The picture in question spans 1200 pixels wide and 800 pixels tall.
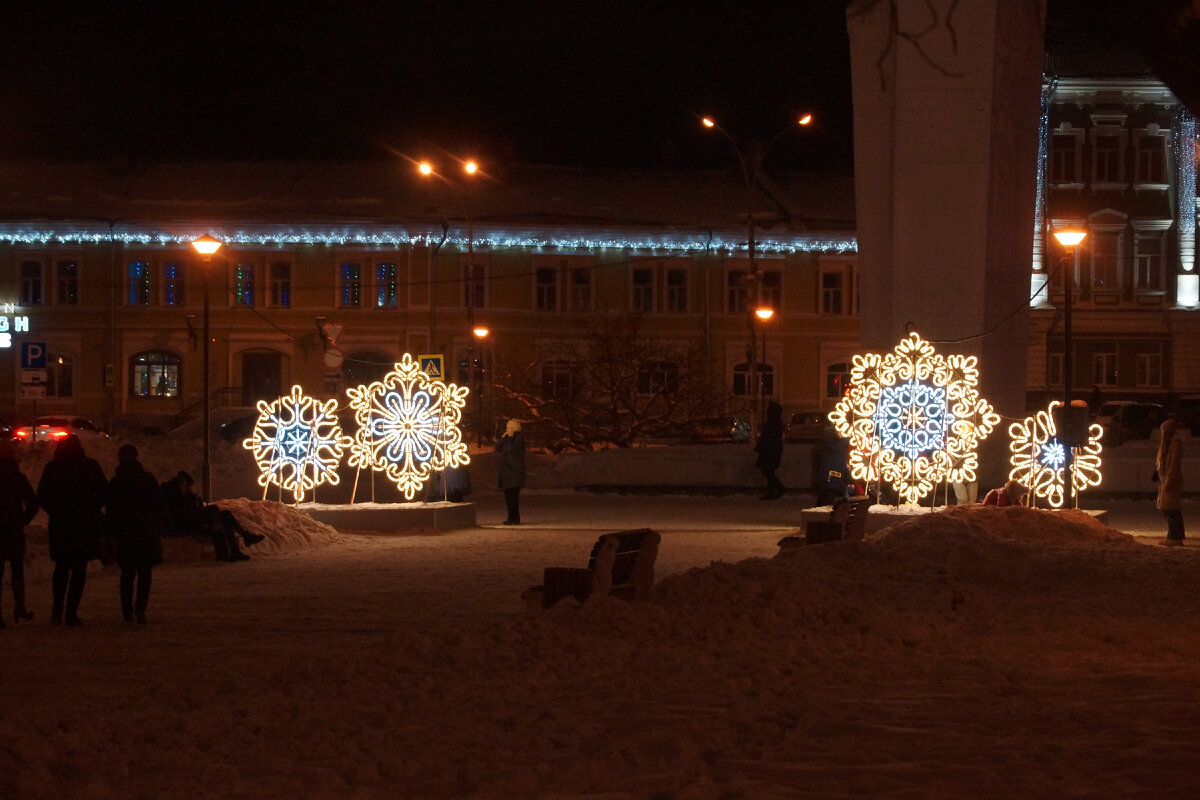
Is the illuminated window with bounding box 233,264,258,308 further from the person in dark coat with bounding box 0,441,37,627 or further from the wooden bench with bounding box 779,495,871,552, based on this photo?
the person in dark coat with bounding box 0,441,37,627

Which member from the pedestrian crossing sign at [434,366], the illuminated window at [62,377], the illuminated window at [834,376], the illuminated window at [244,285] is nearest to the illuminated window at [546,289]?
the illuminated window at [244,285]

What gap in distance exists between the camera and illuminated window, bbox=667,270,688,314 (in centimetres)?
5762

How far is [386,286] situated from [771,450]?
28510mm

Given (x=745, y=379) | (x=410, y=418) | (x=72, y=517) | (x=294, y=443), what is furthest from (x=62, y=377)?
(x=72, y=517)

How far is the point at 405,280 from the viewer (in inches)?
2197

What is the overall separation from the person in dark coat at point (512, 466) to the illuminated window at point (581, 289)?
33.2 meters

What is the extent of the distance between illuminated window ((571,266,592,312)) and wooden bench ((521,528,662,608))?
44.6 metres

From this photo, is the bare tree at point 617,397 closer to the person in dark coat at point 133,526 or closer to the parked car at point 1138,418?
the parked car at point 1138,418

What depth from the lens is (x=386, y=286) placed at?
5606 cm

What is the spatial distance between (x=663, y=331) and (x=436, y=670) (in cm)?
4821

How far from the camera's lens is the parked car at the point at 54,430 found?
34.8 metres

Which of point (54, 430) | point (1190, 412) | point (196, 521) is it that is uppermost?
point (1190, 412)

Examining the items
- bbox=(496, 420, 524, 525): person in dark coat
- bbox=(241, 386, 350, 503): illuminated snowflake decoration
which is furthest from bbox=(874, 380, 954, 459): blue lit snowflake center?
bbox=(241, 386, 350, 503): illuminated snowflake decoration

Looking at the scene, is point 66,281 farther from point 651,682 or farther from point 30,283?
point 651,682
